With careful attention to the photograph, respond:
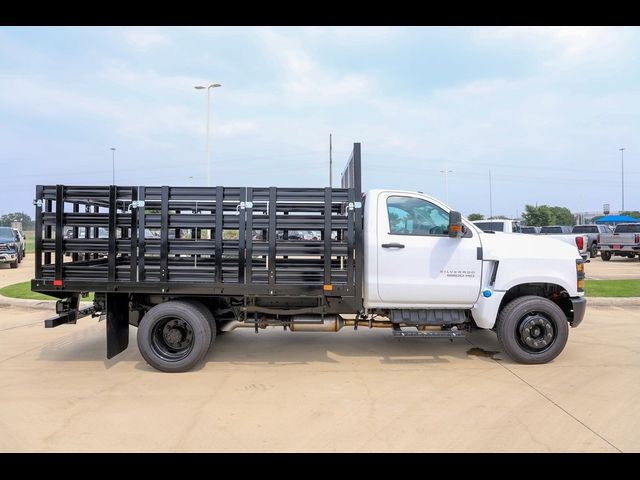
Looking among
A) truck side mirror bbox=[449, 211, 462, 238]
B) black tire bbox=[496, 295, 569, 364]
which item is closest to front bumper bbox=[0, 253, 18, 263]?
truck side mirror bbox=[449, 211, 462, 238]

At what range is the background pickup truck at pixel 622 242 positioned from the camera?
73.1ft

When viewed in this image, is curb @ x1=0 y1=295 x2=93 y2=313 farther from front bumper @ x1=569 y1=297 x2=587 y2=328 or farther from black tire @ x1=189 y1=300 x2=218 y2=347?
front bumper @ x1=569 y1=297 x2=587 y2=328

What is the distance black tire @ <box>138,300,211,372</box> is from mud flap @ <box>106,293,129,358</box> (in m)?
0.42

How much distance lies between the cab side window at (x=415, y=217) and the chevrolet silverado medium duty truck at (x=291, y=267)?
14mm

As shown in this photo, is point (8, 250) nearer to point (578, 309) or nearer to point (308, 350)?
point (308, 350)

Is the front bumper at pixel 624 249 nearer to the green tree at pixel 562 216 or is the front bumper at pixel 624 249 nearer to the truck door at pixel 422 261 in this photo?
the truck door at pixel 422 261

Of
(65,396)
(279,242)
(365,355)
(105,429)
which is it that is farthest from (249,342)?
(105,429)

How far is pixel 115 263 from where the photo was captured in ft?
18.4

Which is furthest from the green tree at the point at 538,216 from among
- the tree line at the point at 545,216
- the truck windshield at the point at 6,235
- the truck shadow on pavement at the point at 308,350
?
the truck shadow on pavement at the point at 308,350

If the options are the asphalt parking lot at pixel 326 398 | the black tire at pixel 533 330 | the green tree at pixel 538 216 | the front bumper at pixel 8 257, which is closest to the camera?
the asphalt parking lot at pixel 326 398

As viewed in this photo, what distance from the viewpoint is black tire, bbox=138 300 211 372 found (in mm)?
5570

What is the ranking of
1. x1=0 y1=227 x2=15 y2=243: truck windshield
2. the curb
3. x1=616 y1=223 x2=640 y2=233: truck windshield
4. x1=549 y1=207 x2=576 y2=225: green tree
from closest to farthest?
the curb → x1=0 y1=227 x2=15 y2=243: truck windshield → x1=616 y1=223 x2=640 y2=233: truck windshield → x1=549 y1=207 x2=576 y2=225: green tree

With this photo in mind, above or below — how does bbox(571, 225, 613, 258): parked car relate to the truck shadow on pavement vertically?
above

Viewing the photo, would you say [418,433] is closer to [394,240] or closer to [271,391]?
[271,391]
